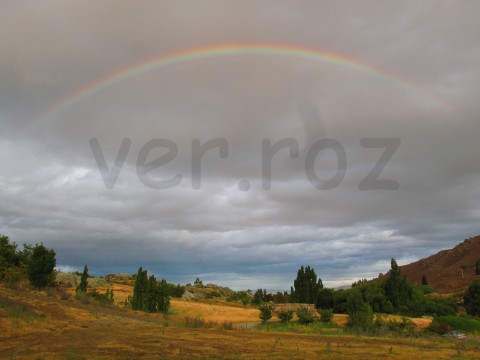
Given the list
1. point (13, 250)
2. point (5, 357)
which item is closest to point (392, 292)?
point (13, 250)

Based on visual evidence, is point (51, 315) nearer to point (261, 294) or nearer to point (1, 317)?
point (1, 317)

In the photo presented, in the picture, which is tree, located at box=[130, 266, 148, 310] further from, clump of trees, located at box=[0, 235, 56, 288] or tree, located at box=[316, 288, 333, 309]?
tree, located at box=[316, 288, 333, 309]

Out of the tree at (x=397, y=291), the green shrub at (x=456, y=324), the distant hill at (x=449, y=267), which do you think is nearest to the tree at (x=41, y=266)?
the green shrub at (x=456, y=324)

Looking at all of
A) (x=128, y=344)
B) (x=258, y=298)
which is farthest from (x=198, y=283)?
(x=128, y=344)

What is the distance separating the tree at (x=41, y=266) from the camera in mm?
43881

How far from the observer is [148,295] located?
46.0 meters

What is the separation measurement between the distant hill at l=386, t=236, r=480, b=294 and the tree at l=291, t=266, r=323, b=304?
122 feet

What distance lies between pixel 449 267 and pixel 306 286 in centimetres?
6860

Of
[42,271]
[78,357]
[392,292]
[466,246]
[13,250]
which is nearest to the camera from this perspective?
[78,357]

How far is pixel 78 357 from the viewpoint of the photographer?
1634 cm

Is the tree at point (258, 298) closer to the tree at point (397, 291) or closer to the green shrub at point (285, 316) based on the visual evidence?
the tree at point (397, 291)

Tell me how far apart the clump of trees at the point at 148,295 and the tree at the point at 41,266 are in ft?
28.8

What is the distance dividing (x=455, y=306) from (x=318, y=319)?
2818cm

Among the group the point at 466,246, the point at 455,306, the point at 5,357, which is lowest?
the point at 5,357
